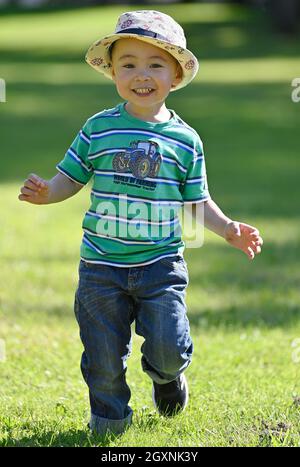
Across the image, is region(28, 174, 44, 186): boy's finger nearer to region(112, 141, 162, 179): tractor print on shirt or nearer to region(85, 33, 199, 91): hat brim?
region(112, 141, 162, 179): tractor print on shirt

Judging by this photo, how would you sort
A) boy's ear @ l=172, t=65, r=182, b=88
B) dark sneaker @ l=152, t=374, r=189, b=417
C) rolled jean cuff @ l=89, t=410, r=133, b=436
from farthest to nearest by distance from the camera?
dark sneaker @ l=152, t=374, r=189, b=417 → boy's ear @ l=172, t=65, r=182, b=88 → rolled jean cuff @ l=89, t=410, r=133, b=436

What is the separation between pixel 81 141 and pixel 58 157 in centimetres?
1135

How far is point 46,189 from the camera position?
4711 millimetres

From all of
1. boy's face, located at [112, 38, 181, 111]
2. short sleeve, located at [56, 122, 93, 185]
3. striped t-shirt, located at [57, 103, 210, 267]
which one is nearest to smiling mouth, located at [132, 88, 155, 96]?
boy's face, located at [112, 38, 181, 111]

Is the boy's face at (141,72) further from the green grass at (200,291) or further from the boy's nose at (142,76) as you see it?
the green grass at (200,291)

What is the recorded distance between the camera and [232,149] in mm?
17188

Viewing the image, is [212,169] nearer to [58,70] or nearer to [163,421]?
[163,421]

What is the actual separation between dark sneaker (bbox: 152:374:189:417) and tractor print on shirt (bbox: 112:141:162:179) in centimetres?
99

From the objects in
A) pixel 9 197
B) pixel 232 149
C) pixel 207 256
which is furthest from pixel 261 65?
pixel 207 256

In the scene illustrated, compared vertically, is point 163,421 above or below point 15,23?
below

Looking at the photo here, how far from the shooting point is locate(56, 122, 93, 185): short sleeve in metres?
4.75

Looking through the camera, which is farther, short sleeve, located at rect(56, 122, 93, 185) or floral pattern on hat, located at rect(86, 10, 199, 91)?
short sleeve, located at rect(56, 122, 93, 185)
